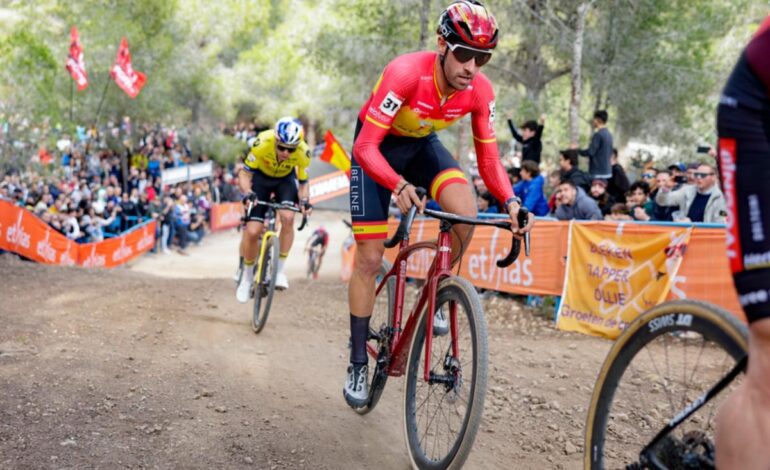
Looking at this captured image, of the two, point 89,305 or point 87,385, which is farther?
point 89,305

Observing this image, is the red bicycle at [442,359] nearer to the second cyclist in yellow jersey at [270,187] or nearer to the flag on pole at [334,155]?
the second cyclist in yellow jersey at [270,187]

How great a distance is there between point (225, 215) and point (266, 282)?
25747 millimetres

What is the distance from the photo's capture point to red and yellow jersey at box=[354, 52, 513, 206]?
4312 millimetres

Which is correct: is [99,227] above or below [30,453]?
above

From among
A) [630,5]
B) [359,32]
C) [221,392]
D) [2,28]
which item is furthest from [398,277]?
[2,28]

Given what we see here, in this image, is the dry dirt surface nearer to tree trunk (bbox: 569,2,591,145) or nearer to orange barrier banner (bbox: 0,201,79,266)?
orange barrier banner (bbox: 0,201,79,266)

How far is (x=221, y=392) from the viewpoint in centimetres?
551

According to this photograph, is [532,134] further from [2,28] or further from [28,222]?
[2,28]

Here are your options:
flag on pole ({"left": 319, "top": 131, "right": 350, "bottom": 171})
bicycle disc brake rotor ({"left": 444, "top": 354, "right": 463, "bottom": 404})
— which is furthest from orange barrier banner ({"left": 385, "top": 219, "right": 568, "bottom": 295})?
flag on pole ({"left": 319, "top": 131, "right": 350, "bottom": 171})

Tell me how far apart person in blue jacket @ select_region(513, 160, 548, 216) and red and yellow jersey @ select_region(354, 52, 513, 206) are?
6.39 m

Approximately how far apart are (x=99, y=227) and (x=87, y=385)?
53.5ft

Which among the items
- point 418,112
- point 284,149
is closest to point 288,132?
point 284,149

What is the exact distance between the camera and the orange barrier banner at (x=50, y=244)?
1505 cm

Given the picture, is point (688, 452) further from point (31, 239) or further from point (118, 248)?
point (118, 248)
